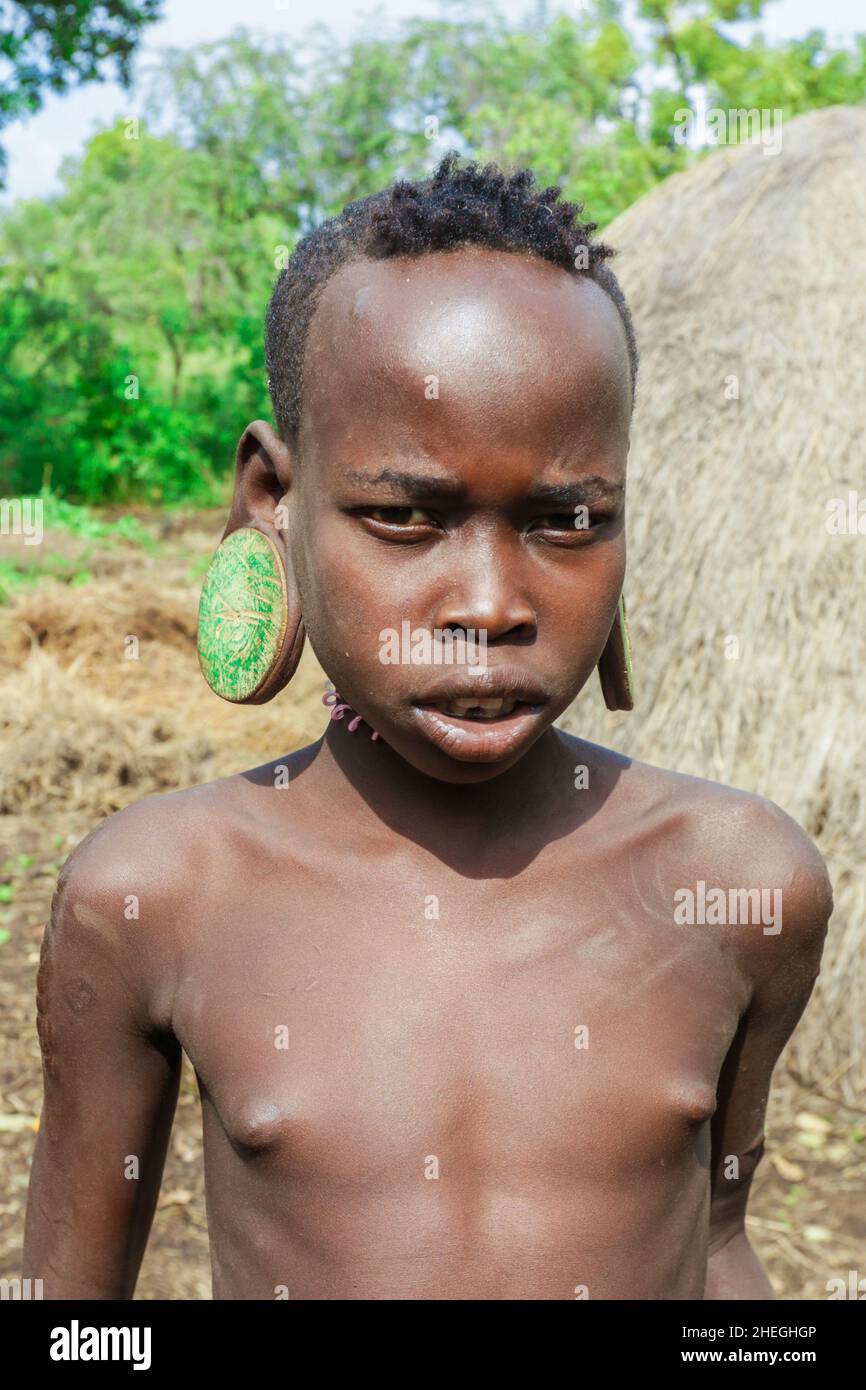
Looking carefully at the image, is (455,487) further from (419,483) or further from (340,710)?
(340,710)

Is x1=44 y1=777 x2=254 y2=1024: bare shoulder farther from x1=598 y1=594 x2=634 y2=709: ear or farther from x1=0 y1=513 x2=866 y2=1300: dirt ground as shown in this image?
x1=0 y1=513 x2=866 y2=1300: dirt ground

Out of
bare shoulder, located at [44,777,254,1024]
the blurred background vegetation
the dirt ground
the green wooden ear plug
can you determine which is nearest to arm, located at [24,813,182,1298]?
bare shoulder, located at [44,777,254,1024]

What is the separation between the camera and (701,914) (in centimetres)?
161

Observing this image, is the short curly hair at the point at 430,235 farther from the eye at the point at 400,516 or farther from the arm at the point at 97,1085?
the arm at the point at 97,1085

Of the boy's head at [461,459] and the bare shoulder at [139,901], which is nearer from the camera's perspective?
the boy's head at [461,459]

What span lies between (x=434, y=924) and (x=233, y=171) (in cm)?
1824

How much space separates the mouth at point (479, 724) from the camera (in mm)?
1390

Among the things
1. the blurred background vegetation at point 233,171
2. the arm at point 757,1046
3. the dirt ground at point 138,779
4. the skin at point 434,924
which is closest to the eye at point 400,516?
the skin at point 434,924

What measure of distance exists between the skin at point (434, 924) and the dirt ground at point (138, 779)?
242 centimetres

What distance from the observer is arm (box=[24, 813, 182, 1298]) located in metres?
1.59

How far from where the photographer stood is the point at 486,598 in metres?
1.34

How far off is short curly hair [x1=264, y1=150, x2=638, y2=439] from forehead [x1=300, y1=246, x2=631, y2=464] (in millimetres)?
18

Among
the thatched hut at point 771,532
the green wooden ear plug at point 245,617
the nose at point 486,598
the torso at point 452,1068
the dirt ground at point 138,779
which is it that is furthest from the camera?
the thatched hut at point 771,532

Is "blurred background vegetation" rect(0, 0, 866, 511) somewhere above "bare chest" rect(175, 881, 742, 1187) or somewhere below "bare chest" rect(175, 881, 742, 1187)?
above
